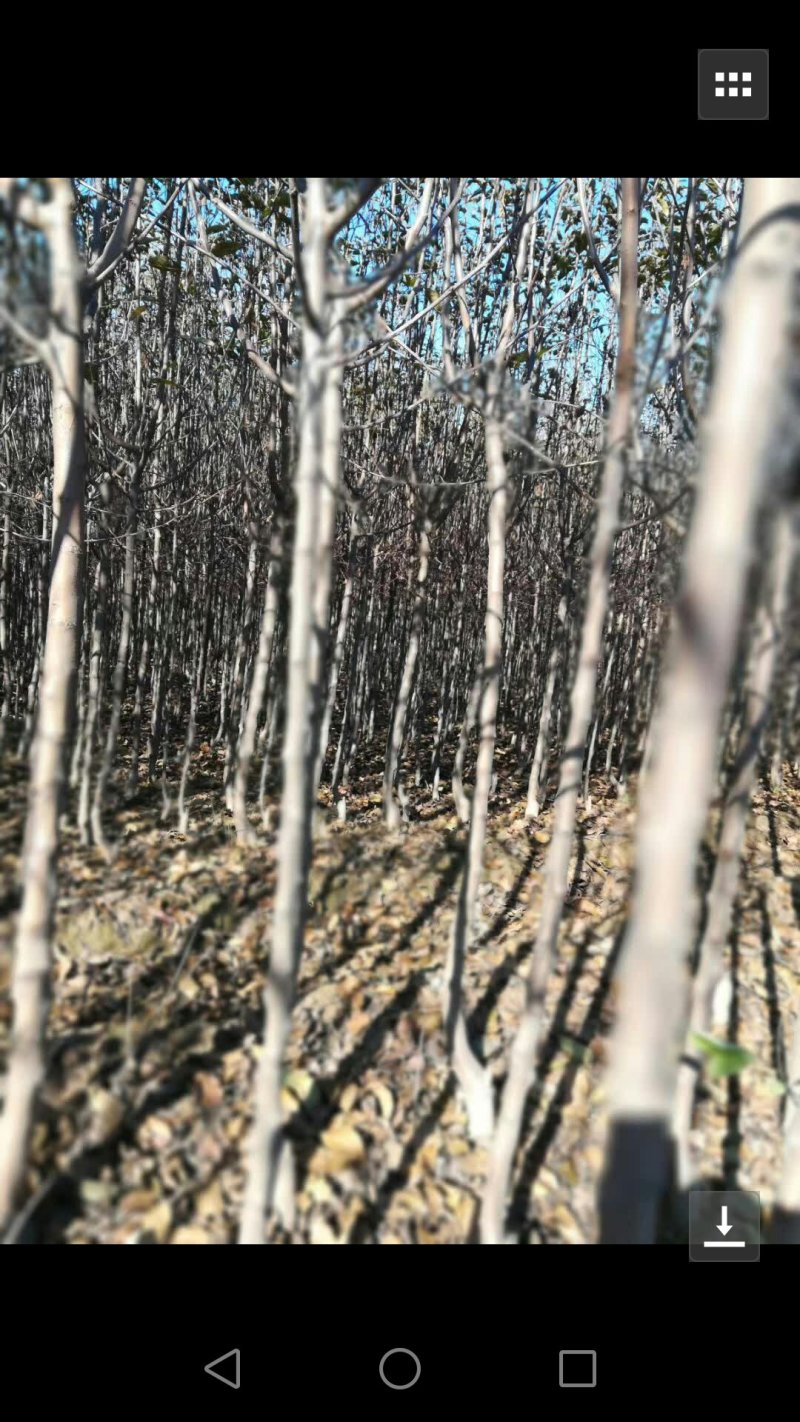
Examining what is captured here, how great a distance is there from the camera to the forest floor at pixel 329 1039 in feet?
6.80

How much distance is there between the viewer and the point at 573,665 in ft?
18.3

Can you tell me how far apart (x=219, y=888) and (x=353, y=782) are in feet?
8.74

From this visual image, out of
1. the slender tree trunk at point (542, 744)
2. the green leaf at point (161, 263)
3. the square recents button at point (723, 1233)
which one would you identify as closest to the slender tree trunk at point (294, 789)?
the square recents button at point (723, 1233)

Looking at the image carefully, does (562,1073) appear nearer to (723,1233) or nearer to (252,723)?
(723,1233)
